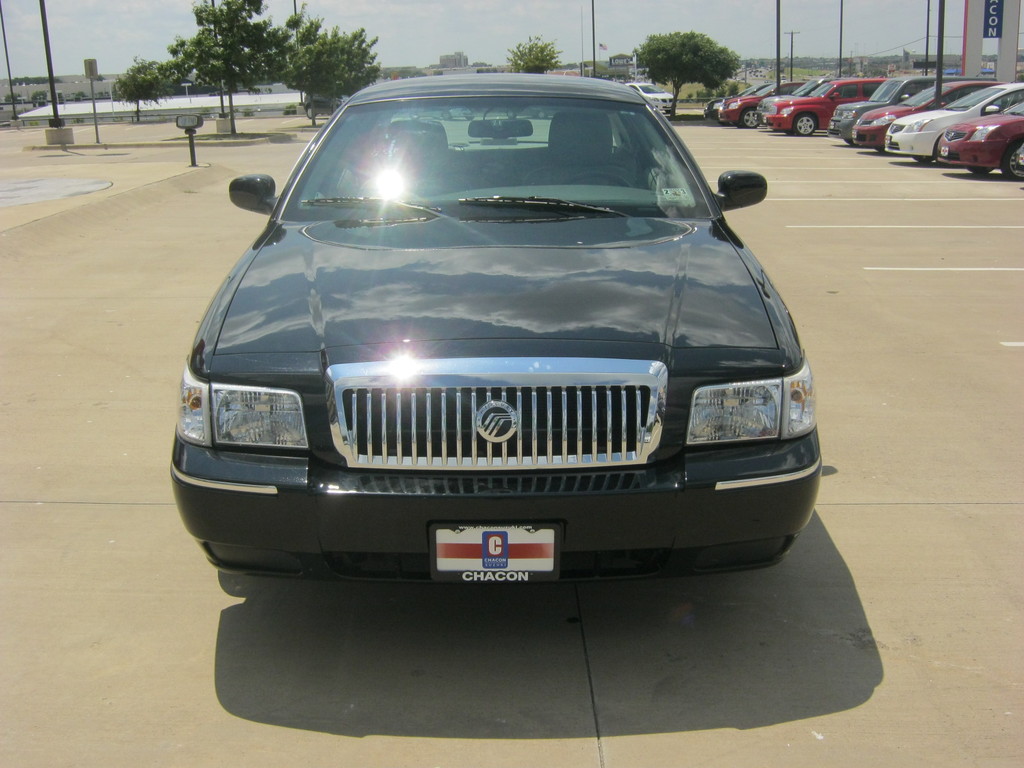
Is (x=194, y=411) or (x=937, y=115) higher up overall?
(x=937, y=115)

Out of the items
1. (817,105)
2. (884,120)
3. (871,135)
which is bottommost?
(871,135)

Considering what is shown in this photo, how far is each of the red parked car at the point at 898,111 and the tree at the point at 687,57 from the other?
2838 centimetres

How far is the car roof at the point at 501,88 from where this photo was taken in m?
4.74

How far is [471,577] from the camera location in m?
2.92

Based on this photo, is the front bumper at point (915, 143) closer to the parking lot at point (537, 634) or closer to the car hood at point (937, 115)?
the car hood at point (937, 115)

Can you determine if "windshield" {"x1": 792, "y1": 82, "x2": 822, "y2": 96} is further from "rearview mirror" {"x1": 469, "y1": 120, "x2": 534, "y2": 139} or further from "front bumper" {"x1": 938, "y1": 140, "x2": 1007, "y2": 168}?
"rearview mirror" {"x1": 469, "y1": 120, "x2": 534, "y2": 139}

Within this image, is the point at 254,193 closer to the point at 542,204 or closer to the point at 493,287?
the point at 542,204

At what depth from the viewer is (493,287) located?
10.8ft

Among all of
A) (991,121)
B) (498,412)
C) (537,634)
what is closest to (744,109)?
(991,121)

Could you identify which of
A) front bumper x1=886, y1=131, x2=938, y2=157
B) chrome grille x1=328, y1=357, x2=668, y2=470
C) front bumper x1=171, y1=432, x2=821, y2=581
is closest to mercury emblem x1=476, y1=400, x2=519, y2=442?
chrome grille x1=328, y1=357, x2=668, y2=470

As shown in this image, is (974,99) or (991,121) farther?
(974,99)

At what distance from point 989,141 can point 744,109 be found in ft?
72.2

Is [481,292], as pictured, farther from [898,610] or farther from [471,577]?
[898,610]

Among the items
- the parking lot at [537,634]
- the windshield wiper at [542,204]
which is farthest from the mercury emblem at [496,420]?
the windshield wiper at [542,204]
